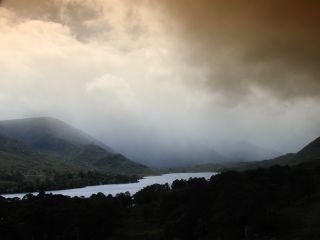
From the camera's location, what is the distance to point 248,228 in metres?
84.6

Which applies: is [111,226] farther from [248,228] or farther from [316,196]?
[316,196]

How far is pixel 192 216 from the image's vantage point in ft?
305

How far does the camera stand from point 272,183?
13588cm

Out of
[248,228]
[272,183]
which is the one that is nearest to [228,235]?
[248,228]

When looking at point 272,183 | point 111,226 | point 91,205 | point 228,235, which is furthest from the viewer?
point 272,183

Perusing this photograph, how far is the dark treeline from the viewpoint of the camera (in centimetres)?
8575

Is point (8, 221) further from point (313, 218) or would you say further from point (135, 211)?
point (313, 218)

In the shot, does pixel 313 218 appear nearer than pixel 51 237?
Yes

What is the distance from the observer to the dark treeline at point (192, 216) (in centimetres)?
8575

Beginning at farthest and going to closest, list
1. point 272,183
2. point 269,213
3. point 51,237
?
point 272,183
point 51,237
point 269,213

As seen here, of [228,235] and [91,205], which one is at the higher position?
[91,205]

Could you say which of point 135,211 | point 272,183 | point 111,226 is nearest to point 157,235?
point 111,226

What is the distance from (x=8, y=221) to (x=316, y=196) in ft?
269

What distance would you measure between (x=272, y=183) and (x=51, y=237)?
73161 mm
